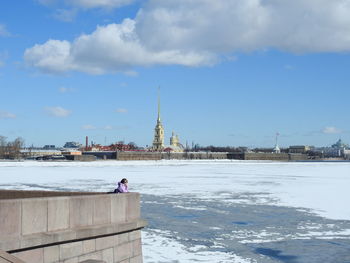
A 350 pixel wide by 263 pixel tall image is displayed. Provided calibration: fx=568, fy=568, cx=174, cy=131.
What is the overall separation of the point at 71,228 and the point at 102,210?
106 centimetres

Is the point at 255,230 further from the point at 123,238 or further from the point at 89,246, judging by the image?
the point at 89,246

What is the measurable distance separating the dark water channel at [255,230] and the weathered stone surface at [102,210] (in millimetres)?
4962

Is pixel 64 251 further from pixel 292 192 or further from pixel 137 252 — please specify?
pixel 292 192

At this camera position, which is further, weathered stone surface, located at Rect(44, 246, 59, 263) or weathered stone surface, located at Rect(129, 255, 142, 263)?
weathered stone surface, located at Rect(129, 255, 142, 263)

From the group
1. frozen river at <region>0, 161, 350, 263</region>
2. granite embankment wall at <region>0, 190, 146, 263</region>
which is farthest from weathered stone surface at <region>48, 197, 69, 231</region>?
frozen river at <region>0, 161, 350, 263</region>

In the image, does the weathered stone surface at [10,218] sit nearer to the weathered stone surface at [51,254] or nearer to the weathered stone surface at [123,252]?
the weathered stone surface at [51,254]

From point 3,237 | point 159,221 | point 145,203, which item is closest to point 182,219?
point 159,221

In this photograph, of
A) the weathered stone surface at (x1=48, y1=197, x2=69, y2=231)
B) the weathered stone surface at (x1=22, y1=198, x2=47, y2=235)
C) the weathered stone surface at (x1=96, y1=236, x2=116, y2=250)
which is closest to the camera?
the weathered stone surface at (x1=22, y1=198, x2=47, y2=235)

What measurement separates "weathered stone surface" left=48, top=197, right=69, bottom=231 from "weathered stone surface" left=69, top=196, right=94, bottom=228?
0.14 metres

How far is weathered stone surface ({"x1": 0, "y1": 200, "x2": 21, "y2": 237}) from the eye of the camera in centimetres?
949

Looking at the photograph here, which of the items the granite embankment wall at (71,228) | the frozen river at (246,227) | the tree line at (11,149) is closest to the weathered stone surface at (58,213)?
the granite embankment wall at (71,228)

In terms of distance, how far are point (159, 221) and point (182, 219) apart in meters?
1.13

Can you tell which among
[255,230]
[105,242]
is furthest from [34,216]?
[255,230]

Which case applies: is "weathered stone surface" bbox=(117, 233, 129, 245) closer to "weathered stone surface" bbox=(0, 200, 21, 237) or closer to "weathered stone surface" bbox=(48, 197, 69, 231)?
"weathered stone surface" bbox=(48, 197, 69, 231)
